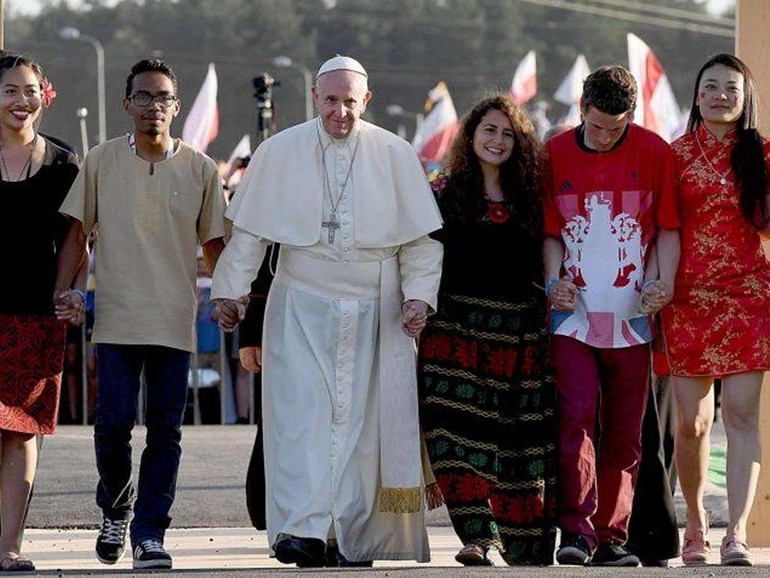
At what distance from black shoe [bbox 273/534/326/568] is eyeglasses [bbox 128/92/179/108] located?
1829 millimetres

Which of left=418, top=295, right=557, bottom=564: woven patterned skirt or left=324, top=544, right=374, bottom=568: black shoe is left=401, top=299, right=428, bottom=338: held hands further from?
left=324, top=544, right=374, bottom=568: black shoe

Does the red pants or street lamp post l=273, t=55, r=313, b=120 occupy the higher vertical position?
street lamp post l=273, t=55, r=313, b=120

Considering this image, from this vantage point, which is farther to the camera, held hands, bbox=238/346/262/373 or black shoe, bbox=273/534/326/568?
held hands, bbox=238/346/262/373

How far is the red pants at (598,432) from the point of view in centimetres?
961

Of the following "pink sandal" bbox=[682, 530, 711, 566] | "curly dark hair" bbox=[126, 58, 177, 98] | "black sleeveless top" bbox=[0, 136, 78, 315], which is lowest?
"pink sandal" bbox=[682, 530, 711, 566]

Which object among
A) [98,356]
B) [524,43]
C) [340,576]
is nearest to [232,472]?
[98,356]

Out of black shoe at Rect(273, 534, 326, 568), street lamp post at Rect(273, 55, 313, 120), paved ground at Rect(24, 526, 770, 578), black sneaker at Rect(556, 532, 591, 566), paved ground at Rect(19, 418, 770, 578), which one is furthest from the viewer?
street lamp post at Rect(273, 55, 313, 120)

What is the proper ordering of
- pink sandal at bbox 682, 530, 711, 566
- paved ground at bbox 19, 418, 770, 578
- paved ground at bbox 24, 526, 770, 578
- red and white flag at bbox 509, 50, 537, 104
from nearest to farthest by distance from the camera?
paved ground at bbox 24, 526, 770, 578 → paved ground at bbox 19, 418, 770, 578 → pink sandal at bbox 682, 530, 711, 566 → red and white flag at bbox 509, 50, 537, 104

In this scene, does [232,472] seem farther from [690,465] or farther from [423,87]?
[423,87]

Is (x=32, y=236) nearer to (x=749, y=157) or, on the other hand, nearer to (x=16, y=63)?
(x=16, y=63)

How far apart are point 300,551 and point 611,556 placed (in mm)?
1316

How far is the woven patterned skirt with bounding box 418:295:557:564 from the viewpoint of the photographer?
9656 millimetres

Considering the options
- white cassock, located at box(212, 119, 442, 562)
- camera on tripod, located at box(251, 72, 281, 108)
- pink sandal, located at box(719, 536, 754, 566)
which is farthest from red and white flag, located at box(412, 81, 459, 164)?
pink sandal, located at box(719, 536, 754, 566)

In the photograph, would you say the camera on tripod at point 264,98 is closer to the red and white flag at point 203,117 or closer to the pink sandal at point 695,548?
the red and white flag at point 203,117
